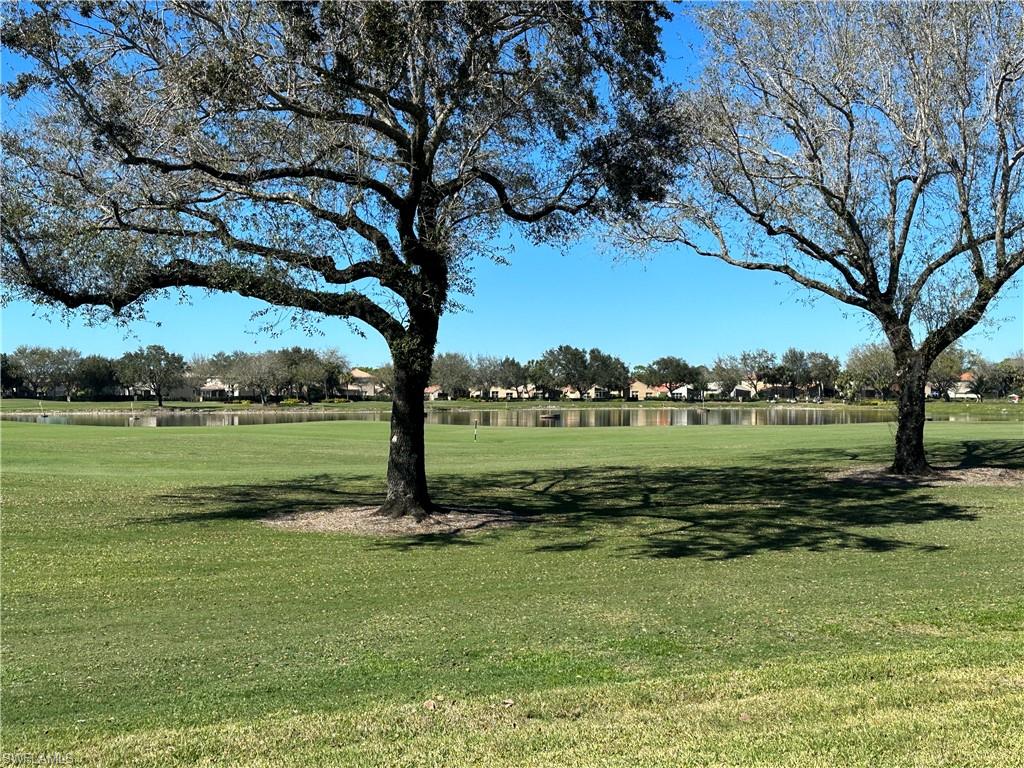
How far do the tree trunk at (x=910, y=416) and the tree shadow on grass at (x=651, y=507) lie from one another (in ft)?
5.78

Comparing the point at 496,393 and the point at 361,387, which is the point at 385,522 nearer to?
the point at 496,393

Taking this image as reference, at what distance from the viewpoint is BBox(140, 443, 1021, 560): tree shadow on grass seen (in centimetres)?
1291

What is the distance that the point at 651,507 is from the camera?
17203 millimetres

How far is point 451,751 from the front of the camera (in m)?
4.64

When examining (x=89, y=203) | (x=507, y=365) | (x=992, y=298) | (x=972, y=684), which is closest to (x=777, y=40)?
Answer: (x=992, y=298)

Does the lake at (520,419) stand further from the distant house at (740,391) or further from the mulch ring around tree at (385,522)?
the distant house at (740,391)

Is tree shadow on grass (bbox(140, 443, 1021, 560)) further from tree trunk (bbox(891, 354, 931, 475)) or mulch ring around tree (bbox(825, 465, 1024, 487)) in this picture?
tree trunk (bbox(891, 354, 931, 475))

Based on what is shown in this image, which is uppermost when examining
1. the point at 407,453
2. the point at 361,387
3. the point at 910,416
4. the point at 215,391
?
the point at 361,387

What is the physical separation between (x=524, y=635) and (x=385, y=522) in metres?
7.35

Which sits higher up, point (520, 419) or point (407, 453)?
point (407, 453)

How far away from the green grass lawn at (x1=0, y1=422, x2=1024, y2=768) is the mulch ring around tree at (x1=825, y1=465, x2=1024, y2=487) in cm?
308

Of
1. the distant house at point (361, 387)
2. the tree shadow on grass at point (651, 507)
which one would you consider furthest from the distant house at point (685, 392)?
the tree shadow on grass at point (651, 507)

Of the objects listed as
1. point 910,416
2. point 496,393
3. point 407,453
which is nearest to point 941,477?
point 910,416

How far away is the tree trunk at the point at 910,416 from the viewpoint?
21844mm
